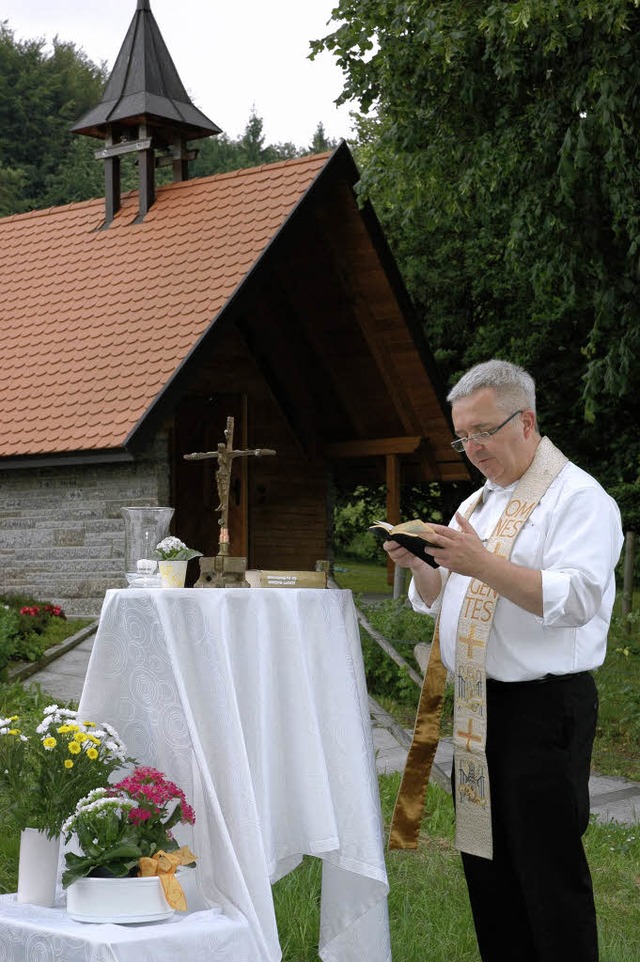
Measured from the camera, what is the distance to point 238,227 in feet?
40.9

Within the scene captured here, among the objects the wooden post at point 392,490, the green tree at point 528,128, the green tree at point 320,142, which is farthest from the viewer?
the green tree at point 320,142

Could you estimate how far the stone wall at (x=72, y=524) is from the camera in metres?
11.5

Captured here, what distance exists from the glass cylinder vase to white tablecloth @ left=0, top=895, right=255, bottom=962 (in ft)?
3.38

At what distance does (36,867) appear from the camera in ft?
11.0

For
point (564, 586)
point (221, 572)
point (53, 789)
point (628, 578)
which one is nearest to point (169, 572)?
point (221, 572)

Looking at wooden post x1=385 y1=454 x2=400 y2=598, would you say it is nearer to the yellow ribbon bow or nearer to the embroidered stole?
the embroidered stole

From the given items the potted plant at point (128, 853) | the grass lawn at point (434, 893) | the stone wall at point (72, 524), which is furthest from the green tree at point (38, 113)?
the potted plant at point (128, 853)

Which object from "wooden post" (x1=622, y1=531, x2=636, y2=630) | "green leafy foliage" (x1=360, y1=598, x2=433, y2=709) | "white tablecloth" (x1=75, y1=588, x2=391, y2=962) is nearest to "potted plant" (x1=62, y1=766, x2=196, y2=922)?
"white tablecloth" (x1=75, y1=588, x2=391, y2=962)

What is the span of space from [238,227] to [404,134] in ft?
6.52

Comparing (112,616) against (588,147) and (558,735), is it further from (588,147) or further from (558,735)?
(588,147)

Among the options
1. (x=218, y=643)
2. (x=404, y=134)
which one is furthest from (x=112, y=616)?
(x=404, y=134)

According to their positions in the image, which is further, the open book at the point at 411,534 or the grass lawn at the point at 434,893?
the grass lawn at the point at 434,893

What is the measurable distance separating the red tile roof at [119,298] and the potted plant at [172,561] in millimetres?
7114

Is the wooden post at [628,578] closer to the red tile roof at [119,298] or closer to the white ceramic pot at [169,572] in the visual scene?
the red tile roof at [119,298]
